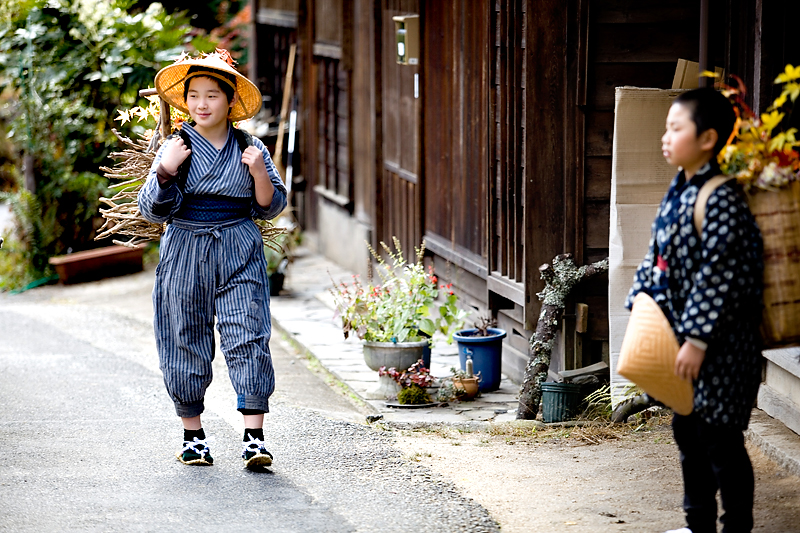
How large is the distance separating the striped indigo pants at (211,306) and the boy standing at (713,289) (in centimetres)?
202

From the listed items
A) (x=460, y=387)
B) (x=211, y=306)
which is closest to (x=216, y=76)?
(x=211, y=306)

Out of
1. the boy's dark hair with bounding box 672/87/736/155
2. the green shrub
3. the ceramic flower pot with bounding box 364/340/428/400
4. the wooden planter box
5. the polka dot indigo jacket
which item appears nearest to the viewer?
the polka dot indigo jacket

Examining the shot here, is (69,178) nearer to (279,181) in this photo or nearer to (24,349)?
(24,349)

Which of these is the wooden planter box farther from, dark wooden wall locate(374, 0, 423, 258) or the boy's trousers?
the boy's trousers

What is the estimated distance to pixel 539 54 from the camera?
246 inches

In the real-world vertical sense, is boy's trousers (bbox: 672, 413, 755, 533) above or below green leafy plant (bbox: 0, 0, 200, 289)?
below

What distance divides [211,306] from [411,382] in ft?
6.54

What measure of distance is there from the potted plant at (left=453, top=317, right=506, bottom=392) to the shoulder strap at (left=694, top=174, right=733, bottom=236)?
3.43m

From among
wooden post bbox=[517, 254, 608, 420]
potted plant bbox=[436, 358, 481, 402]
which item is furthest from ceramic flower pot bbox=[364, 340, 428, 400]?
wooden post bbox=[517, 254, 608, 420]

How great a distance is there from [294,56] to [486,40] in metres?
6.60

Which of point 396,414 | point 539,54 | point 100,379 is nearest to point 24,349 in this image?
point 100,379

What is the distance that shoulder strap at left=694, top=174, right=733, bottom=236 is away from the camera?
136 inches

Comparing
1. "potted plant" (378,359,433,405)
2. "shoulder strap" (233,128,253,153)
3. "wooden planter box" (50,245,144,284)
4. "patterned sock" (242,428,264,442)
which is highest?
"shoulder strap" (233,128,253,153)

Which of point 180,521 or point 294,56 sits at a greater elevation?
point 294,56
